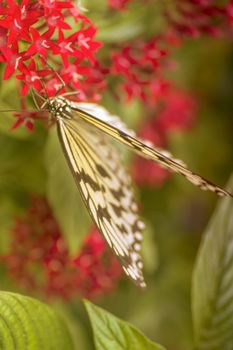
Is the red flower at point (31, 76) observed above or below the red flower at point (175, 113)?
below

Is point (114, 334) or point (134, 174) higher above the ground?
point (134, 174)

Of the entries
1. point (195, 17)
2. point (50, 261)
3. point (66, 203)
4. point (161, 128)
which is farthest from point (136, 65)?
point (161, 128)

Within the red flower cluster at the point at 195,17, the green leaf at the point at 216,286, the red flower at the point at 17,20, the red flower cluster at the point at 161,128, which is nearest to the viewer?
the red flower at the point at 17,20

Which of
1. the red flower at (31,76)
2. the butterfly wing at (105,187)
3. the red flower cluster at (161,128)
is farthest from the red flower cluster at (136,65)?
the red flower cluster at (161,128)

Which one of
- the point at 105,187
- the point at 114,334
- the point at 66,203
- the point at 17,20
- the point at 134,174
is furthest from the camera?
the point at 134,174

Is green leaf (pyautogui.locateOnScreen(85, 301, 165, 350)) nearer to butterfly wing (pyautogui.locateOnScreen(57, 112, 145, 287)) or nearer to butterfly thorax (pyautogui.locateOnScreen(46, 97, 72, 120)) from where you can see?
butterfly wing (pyautogui.locateOnScreen(57, 112, 145, 287))

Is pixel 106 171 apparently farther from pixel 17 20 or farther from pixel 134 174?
pixel 134 174

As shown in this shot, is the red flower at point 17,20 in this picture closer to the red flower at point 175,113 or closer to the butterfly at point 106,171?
the butterfly at point 106,171
